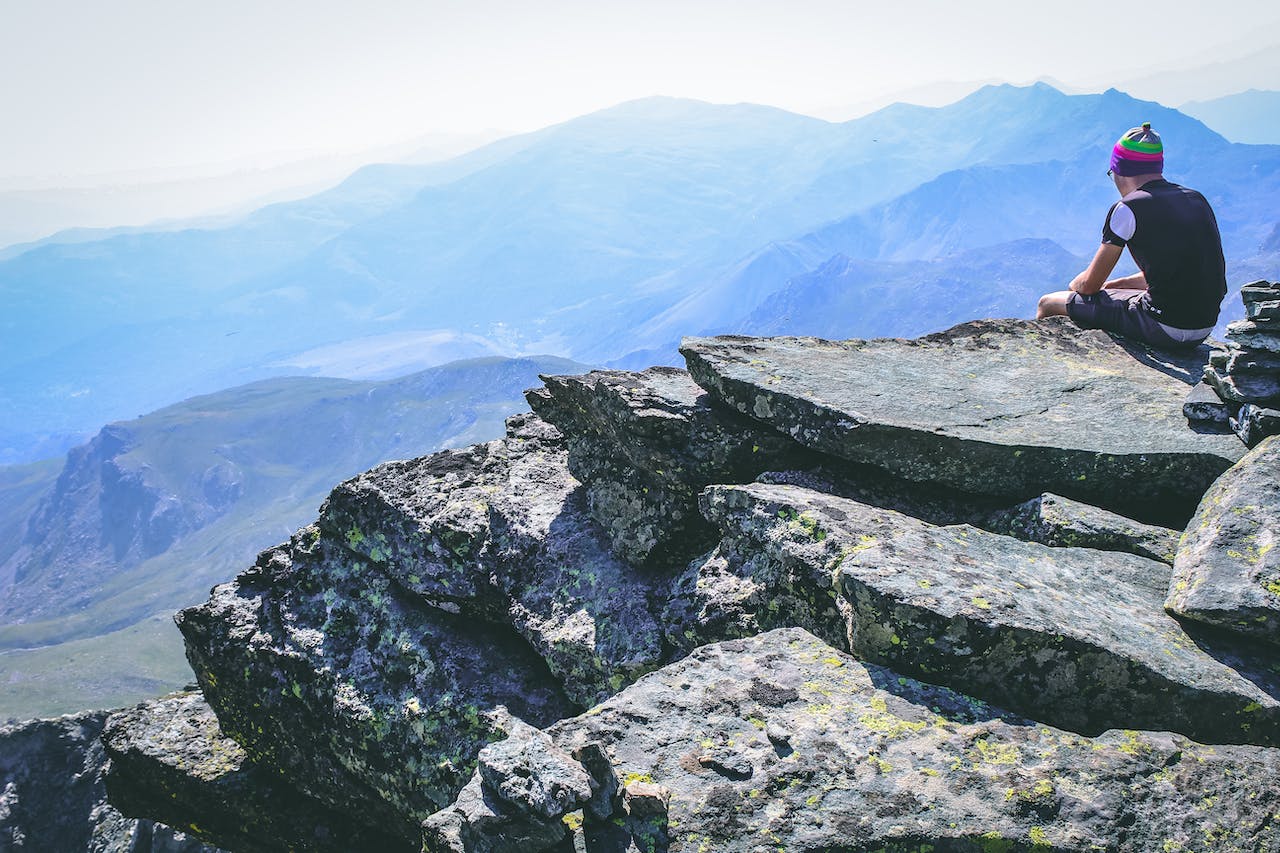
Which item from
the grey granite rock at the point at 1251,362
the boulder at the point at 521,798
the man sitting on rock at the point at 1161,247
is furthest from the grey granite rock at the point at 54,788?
the man sitting on rock at the point at 1161,247

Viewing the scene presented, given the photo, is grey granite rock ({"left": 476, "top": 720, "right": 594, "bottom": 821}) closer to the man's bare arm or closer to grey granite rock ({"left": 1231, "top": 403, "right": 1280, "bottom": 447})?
grey granite rock ({"left": 1231, "top": 403, "right": 1280, "bottom": 447})

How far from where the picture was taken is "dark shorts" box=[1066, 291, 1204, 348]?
41.7 ft

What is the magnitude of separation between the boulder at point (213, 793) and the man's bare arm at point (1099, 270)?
49.2ft

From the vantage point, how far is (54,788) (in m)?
28.6

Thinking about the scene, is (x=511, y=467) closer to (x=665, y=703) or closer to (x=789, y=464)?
(x=789, y=464)

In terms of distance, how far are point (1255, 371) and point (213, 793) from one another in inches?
642

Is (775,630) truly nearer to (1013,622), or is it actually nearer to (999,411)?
(1013,622)

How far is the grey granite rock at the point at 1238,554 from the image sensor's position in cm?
646

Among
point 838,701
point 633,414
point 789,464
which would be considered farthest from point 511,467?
point 838,701

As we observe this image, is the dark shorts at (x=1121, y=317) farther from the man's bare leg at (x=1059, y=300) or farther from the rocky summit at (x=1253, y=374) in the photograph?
the rocky summit at (x=1253, y=374)

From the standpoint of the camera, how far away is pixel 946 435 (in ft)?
30.0

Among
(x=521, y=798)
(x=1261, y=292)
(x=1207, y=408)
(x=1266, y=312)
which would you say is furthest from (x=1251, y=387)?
(x=521, y=798)

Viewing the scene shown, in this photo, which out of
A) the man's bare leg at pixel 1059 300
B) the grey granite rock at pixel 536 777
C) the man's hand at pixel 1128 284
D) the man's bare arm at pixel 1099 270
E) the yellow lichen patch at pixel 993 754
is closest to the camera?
the grey granite rock at pixel 536 777

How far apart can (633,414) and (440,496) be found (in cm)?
394
